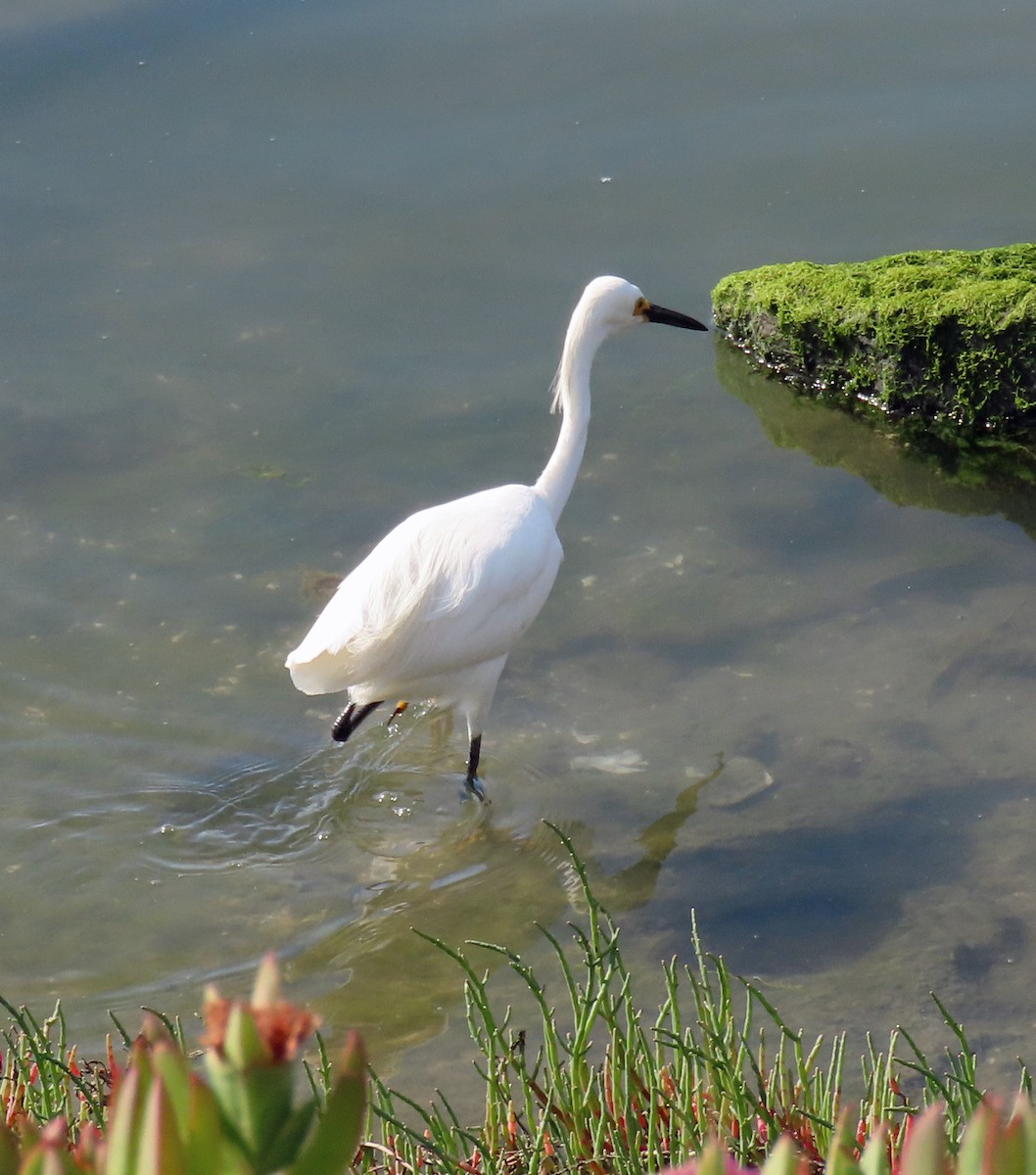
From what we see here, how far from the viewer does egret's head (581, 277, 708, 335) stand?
554 centimetres

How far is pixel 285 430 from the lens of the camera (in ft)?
24.9

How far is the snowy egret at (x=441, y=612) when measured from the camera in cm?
479

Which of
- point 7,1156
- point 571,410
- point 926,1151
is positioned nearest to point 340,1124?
point 7,1156

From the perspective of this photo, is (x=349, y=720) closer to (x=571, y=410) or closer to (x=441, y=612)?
(x=441, y=612)

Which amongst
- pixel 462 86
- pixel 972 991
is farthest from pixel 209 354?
pixel 972 991

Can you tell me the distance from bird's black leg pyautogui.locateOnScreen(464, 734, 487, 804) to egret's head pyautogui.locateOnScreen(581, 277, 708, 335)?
5.58 ft

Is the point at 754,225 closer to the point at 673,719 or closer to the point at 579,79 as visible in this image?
the point at 579,79

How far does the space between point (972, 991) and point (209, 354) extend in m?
5.78

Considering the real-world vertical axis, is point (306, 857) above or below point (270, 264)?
below

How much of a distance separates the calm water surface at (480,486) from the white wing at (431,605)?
1.91ft

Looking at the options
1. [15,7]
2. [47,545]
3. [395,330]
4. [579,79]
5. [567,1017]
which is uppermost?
[15,7]

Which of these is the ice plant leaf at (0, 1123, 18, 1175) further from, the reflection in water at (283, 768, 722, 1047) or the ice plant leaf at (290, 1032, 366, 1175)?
the reflection in water at (283, 768, 722, 1047)

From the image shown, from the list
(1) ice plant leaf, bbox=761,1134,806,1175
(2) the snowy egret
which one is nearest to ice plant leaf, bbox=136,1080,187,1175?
(1) ice plant leaf, bbox=761,1134,806,1175

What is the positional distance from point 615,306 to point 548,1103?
3872 millimetres
